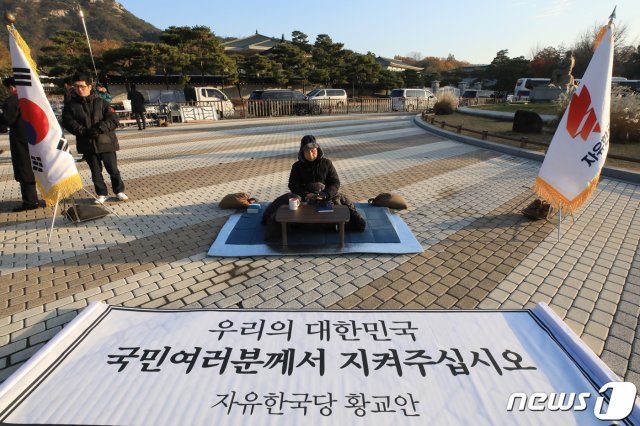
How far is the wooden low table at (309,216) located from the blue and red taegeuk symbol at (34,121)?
373 cm

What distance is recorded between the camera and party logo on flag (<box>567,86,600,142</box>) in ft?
14.6

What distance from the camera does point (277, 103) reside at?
24141mm

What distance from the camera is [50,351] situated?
257 centimetres

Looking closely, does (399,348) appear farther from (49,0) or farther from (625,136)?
(49,0)

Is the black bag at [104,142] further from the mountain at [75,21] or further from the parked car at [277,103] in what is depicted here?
the mountain at [75,21]

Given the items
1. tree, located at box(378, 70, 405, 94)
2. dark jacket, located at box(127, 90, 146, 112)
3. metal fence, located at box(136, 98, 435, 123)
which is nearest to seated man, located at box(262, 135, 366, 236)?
dark jacket, located at box(127, 90, 146, 112)

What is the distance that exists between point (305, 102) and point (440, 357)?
24774 mm

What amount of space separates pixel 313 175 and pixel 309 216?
0.85 m

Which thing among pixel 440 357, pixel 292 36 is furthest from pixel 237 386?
pixel 292 36

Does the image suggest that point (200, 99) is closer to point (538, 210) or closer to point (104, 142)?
point (104, 142)

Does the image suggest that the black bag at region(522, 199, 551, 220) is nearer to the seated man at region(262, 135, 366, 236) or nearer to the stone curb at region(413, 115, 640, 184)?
the seated man at region(262, 135, 366, 236)

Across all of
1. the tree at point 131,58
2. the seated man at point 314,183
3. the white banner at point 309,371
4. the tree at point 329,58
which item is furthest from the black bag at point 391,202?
the tree at point 329,58
